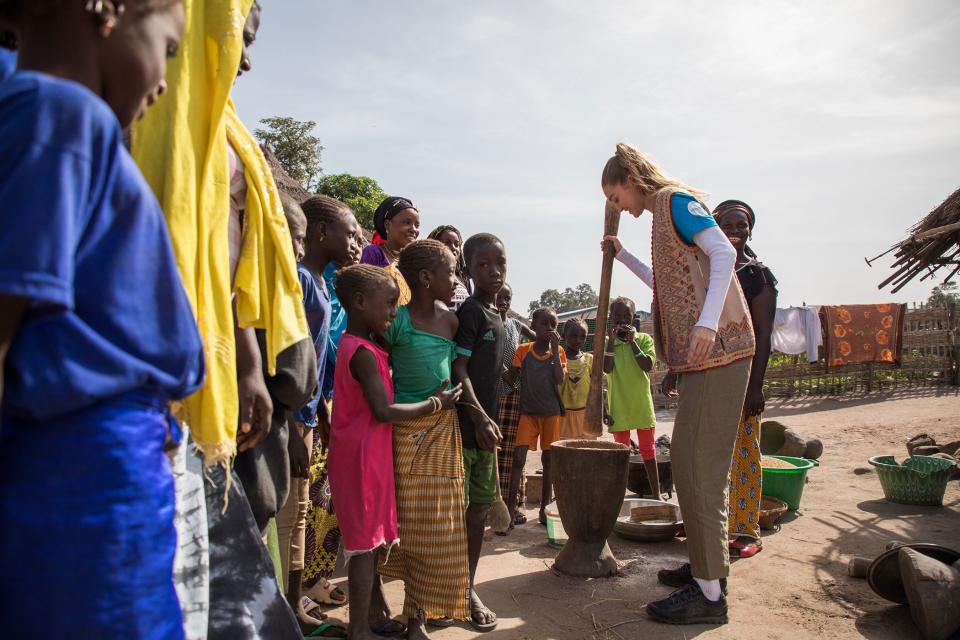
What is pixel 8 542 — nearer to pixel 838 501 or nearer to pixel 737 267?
pixel 737 267

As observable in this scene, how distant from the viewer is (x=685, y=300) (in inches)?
121

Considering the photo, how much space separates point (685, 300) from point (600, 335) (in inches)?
31.5

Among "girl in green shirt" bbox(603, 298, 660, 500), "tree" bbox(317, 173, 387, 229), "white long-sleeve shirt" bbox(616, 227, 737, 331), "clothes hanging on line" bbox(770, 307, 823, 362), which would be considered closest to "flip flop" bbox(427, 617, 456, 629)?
"white long-sleeve shirt" bbox(616, 227, 737, 331)

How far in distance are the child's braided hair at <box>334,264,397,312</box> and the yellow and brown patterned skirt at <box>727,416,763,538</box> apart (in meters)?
2.60

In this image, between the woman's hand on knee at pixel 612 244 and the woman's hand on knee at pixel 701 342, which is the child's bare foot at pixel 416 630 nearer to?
the woman's hand on knee at pixel 701 342

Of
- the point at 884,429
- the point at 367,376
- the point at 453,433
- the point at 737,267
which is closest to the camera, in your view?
the point at 367,376

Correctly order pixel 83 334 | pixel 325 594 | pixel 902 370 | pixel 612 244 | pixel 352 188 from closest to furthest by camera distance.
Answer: pixel 83 334
pixel 325 594
pixel 612 244
pixel 902 370
pixel 352 188

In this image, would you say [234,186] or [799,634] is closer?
[234,186]

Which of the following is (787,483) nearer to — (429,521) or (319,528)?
(429,521)

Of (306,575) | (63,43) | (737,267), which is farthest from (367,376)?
(737,267)

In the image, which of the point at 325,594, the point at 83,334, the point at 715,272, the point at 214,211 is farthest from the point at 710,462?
the point at 83,334

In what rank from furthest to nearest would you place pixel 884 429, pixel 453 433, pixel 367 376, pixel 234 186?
pixel 884 429
pixel 453 433
pixel 367 376
pixel 234 186

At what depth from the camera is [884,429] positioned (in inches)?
362

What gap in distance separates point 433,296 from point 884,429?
8878 millimetres
